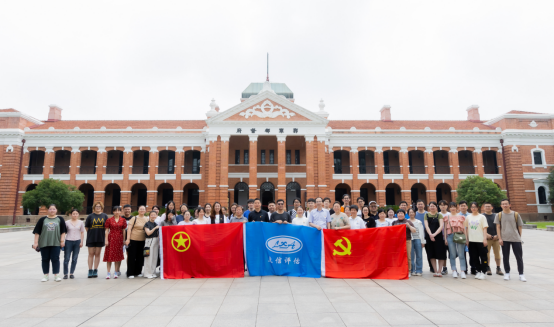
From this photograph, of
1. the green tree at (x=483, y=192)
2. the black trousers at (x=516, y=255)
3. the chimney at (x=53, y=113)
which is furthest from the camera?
the chimney at (x=53, y=113)

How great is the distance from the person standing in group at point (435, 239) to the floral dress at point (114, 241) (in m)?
7.87

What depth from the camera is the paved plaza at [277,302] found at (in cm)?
479

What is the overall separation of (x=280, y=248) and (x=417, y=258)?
353 centimetres

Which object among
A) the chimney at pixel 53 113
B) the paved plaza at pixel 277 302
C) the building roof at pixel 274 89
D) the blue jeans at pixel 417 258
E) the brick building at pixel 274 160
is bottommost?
the paved plaza at pixel 277 302

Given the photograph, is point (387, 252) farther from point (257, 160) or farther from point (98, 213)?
point (257, 160)

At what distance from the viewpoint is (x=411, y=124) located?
3428 centimetres

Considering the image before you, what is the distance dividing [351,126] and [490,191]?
548 inches

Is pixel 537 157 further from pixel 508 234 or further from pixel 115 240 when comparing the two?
→ pixel 115 240

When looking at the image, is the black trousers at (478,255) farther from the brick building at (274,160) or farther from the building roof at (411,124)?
the building roof at (411,124)

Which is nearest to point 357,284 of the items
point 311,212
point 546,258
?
point 311,212

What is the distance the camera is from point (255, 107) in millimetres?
28484

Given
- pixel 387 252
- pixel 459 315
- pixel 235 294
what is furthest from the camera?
pixel 387 252

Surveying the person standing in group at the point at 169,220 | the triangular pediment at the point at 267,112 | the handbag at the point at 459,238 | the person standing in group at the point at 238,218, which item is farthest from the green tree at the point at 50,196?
the handbag at the point at 459,238

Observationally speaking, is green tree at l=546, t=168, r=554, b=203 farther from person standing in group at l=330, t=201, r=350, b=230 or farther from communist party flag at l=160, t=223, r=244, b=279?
communist party flag at l=160, t=223, r=244, b=279
